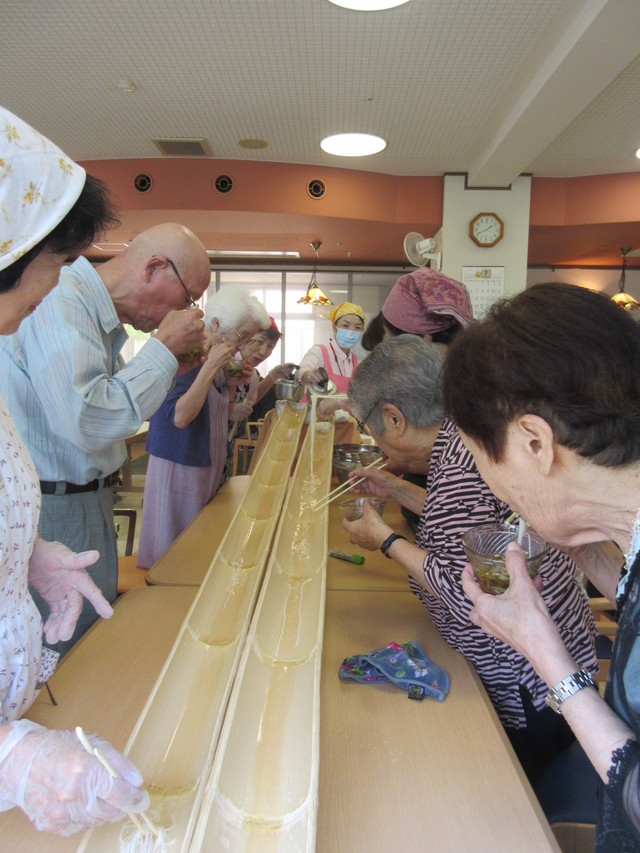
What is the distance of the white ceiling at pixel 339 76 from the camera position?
336 centimetres

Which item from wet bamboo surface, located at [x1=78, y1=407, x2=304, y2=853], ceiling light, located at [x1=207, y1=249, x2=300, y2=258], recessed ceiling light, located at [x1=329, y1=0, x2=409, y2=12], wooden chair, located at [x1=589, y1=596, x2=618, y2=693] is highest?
recessed ceiling light, located at [x1=329, y1=0, x2=409, y2=12]

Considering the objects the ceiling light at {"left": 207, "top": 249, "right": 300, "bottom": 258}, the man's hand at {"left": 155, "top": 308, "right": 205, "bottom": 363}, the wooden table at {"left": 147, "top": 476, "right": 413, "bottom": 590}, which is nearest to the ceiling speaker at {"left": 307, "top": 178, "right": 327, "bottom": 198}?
the ceiling light at {"left": 207, "top": 249, "right": 300, "bottom": 258}

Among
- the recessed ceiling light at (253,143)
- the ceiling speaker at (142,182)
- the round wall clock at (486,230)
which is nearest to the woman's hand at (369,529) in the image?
the recessed ceiling light at (253,143)

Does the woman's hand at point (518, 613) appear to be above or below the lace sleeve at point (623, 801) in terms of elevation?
above

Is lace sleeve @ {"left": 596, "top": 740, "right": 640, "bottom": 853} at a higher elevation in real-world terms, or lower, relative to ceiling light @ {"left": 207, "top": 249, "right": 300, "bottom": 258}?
lower

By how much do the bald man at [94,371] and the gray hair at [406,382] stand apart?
58 cm

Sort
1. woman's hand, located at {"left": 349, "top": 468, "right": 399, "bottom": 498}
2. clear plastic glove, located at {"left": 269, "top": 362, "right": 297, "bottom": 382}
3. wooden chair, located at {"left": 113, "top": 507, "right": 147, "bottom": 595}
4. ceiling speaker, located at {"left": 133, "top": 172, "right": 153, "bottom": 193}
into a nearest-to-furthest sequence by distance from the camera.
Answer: woman's hand, located at {"left": 349, "top": 468, "right": 399, "bottom": 498}, wooden chair, located at {"left": 113, "top": 507, "right": 147, "bottom": 595}, clear plastic glove, located at {"left": 269, "top": 362, "right": 297, "bottom": 382}, ceiling speaker, located at {"left": 133, "top": 172, "right": 153, "bottom": 193}

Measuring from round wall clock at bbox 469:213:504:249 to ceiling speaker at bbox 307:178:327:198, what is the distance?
1.59m

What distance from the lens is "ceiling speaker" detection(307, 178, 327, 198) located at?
6.27 metres

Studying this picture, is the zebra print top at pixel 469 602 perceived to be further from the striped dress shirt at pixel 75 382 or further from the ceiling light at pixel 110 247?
the ceiling light at pixel 110 247

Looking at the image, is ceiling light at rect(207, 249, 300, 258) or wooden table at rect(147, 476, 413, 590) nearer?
wooden table at rect(147, 476, 413, 590)

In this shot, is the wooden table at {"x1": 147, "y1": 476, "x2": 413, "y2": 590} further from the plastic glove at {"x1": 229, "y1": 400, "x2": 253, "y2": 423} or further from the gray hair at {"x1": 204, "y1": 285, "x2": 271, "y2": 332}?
the plastic glove at {"x1": 229, "y1": 400, "x2": 253, "y2": 423}

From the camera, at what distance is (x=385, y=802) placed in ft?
3.10

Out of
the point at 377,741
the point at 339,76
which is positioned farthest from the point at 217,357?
the point at 339,76
